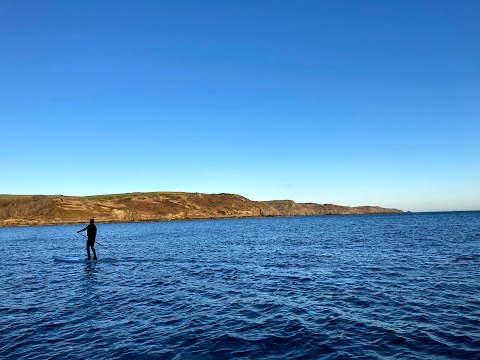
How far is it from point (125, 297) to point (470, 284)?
22.8 metres

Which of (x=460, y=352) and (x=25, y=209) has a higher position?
(x=25, y=209)

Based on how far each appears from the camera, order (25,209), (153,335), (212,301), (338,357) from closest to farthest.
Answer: (338,357), (153,335), (212,301), (25,209)

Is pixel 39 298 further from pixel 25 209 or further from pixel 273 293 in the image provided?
pixel 25 209

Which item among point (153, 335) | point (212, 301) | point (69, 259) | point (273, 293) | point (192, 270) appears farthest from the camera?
point (69, 259)

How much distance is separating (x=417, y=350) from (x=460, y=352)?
1450mm

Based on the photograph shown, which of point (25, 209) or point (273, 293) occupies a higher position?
point (25, 209)

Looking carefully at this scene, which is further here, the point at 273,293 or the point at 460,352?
the point at 273,293

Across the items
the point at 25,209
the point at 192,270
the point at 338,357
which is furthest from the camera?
the point at 25,209

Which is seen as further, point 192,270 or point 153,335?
point 192,270

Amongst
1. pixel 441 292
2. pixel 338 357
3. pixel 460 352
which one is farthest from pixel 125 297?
pixel 441 292

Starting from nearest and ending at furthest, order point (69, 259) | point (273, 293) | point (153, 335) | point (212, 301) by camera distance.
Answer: point (153, 335) < point (212, 301) < point (273, 293) < point (69, 259)

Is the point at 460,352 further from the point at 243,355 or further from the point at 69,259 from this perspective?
the point at 69,259

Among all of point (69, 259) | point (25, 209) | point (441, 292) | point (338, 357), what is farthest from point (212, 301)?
point (25, 209)

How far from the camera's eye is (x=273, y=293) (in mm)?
22328
